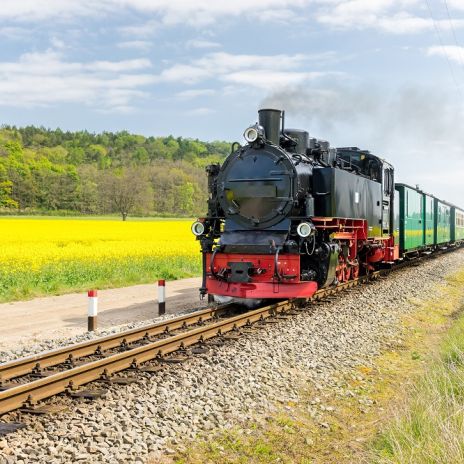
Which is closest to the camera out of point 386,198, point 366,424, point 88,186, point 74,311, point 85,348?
point 366,424

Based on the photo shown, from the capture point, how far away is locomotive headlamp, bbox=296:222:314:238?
9750 mm

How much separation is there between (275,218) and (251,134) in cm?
164

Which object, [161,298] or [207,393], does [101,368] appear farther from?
[161,298]

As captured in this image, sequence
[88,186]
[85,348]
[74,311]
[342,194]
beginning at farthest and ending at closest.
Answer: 1. [88,186]
2. [74,311]
3. [342,194]
4. [85,348]

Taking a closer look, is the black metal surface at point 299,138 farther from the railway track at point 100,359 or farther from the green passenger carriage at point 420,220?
the green passenger carriage at point 420,220

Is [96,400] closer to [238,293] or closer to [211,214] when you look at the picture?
[238,293]

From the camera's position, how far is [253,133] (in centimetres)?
1046

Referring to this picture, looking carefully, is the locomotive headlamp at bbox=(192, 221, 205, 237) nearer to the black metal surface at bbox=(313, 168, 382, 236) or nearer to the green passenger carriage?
the black metal surface at bbox=(313, 168, 382, 236)

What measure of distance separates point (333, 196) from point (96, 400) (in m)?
6.74

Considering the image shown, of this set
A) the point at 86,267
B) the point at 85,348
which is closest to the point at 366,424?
the point at 85,348

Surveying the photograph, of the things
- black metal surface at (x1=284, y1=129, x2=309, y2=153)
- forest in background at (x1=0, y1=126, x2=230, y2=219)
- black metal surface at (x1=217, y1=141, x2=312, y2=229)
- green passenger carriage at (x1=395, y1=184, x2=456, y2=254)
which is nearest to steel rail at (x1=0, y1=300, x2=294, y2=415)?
black metal surface at (x1=217, y1=141, x2=312, y2=229)

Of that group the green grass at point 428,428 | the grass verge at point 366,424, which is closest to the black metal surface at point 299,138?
the grass verge at point 366,424

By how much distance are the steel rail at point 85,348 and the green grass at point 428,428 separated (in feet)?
12.1

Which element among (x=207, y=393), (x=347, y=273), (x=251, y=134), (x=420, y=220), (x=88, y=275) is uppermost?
(x=251, y=134)
